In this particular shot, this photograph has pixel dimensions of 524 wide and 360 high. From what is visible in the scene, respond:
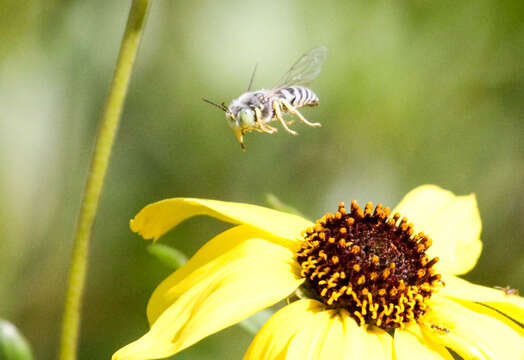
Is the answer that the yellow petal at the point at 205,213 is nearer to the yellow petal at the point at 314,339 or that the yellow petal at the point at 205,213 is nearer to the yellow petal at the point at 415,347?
the yellow petal at the point at 314,339

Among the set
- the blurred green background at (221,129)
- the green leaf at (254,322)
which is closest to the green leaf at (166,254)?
the green leaf at (254,322)

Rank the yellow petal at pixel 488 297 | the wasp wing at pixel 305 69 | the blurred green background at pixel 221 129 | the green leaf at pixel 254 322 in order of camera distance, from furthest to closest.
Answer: the blurred green background at pixel 221 129 → the wasp wing at pixel 305 69 → the green leaf at pixel 254 322 → the yellow petal at pixel 488 297

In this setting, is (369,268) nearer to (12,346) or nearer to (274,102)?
(274,102)

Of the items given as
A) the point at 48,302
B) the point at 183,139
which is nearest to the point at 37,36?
the point at 183,139

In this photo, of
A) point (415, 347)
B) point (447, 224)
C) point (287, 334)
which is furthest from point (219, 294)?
point (447, 224)

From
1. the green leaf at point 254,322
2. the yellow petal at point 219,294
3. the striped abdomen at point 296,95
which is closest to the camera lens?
the yellow petal at point 219,294

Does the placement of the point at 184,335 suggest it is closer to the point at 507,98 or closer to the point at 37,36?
the point at 37,36
